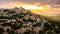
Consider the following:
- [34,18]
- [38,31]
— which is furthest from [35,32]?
[34,18]

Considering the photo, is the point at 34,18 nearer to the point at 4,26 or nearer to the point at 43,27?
the point at 43,27

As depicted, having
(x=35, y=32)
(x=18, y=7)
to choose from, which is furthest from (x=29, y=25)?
(x=18, y=7)

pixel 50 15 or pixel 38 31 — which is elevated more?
pixel 50 15

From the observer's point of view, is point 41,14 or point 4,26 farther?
point 41,14

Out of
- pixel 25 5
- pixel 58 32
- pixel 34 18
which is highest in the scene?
pixel 25 5

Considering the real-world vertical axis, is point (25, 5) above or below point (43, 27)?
above

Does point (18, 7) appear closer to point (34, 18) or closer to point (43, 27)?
point (34, 18)
